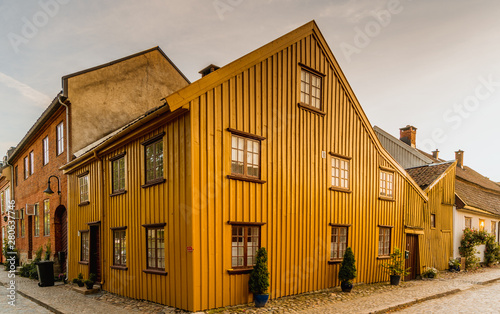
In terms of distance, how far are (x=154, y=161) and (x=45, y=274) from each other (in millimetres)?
7955

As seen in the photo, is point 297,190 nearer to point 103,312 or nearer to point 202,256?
point 202,256

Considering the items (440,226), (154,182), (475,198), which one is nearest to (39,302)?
(154,182)

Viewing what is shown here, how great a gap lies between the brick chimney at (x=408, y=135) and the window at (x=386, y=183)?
1292 cm

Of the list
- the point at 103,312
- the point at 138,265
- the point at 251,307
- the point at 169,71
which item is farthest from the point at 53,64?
the point at 251,307

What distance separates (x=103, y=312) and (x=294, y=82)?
28.7ft

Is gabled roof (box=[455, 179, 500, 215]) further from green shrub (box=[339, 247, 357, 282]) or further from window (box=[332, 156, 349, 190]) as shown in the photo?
green shrub (box=[339, 247, 357, 282])

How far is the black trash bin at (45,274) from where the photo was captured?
14.2 m

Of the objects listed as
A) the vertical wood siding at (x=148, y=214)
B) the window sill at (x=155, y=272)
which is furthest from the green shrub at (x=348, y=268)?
the window sill at (x=155, y=272)

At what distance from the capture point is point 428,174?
19781 mm

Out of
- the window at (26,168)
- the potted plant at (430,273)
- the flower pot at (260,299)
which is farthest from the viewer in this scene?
the window at (26,168)

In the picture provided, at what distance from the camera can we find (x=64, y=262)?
16578 mm

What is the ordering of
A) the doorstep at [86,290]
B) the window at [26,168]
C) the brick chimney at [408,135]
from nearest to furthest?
1. the doorstep at [86,290]
2. the window at [26,168]
3. the brick chimney at [408,135]

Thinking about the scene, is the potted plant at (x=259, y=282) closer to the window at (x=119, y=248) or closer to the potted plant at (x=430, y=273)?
the window at (x=119, y=248)

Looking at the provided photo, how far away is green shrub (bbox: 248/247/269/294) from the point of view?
949 cm
